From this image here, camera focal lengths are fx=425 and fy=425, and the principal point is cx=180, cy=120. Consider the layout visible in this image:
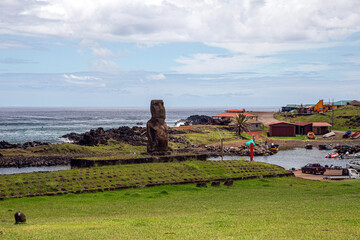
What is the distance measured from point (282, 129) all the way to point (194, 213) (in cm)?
8805

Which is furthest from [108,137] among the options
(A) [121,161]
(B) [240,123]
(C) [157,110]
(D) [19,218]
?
(D) [19,218]

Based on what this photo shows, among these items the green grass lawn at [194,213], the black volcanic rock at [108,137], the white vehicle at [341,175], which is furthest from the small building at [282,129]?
the green grass lawn at [194,213]

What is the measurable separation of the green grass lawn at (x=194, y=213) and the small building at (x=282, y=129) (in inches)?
2753

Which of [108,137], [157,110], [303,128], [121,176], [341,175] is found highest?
[157,110]

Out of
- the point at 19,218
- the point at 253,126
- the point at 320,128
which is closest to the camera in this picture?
the point at 19,218

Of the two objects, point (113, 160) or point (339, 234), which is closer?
point (339, 234)

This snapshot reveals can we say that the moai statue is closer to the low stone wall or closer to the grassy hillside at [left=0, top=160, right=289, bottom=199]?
the low stone wall

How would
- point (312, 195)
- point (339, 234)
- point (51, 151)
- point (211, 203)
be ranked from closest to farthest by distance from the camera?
1. point (339, 234)
2. point (211, 203)
3. point (312, 195)
4. point (51, 151)

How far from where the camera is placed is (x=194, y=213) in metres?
22.4

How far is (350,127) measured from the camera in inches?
4621

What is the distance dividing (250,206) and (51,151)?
56182 millimetres

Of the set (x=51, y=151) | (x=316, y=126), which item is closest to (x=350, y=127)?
(x=316, y=126)

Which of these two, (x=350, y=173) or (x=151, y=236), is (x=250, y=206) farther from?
(x=350, y=173)

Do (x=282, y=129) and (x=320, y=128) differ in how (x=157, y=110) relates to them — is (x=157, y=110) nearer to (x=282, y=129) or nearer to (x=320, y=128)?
(x=282, y=129)
